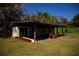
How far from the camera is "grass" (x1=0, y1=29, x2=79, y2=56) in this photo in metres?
3.91

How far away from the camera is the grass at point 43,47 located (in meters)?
3.91

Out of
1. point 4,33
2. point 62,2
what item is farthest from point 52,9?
point 4,33

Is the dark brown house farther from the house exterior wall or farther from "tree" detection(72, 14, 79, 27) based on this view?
"tree" detection(72, 14, 79, 27)

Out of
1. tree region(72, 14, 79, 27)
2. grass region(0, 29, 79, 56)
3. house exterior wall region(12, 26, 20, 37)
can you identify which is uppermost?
tree region(72, 14, 79, 27)

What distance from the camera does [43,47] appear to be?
392cm

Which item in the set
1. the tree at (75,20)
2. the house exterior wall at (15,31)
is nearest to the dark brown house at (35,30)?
the house exterior wall at (15,31)

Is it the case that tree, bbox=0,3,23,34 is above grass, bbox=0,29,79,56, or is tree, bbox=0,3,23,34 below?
above

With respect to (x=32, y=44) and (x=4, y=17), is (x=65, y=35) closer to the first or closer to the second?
(x=32, y=44)

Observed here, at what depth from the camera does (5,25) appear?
3.91m

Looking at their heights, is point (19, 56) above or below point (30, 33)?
below

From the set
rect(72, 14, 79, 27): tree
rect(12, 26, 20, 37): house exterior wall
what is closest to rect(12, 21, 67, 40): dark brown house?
rect(12, 26, 20, 37): house exterior wall

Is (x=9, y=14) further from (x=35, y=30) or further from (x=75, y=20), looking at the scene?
(x=75, y=20)

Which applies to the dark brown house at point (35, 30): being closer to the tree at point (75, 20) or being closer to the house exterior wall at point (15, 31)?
the house exterior wall at point (15, 31)

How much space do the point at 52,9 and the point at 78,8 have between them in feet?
1.01
